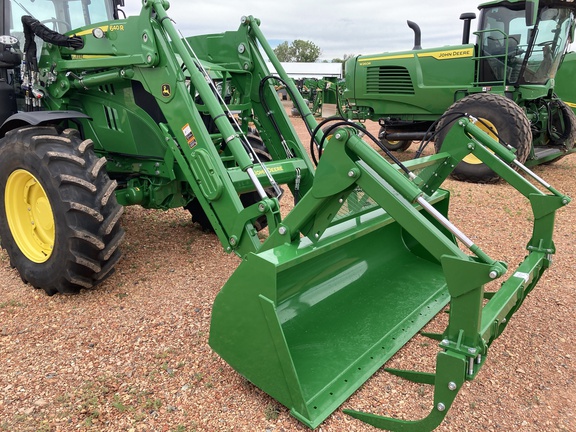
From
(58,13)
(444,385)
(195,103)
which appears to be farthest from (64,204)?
(444,385)

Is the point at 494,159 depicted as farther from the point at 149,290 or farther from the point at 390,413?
the point at 149,290

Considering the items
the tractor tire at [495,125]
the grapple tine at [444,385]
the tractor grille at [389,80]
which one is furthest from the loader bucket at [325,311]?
the tractor grille at [389,80]

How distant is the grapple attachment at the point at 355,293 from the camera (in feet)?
6.89

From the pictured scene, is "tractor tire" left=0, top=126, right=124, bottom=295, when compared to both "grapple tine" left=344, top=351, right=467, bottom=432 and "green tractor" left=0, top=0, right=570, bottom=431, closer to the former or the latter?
"green tractor" left=0, top=0, right=570, bottom=431

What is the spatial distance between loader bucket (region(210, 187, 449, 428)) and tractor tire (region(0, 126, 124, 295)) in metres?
1.39

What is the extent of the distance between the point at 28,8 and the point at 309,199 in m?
3.72

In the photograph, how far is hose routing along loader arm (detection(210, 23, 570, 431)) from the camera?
2.10m

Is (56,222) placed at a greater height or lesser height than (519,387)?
greater

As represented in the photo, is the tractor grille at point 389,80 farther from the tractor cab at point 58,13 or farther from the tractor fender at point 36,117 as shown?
the tractor fender at point 36,117

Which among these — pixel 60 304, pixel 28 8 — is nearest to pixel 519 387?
pixel 60 304

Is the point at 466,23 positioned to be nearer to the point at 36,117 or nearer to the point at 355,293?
the point at 355,293

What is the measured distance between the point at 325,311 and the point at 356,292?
1.22ft

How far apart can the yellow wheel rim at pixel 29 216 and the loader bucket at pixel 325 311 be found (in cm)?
208

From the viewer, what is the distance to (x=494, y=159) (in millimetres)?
3502
